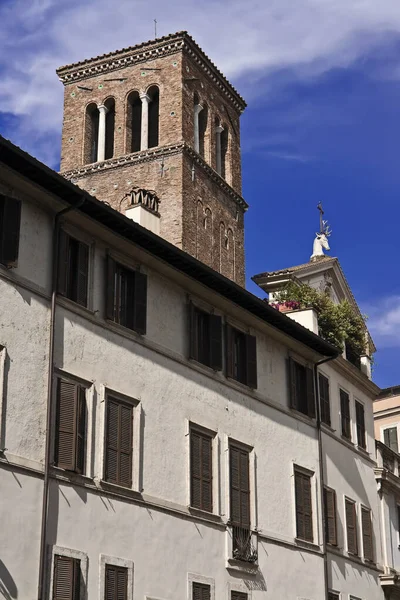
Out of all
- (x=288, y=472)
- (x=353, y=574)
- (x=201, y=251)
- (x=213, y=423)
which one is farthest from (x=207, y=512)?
(x=201, y=251)

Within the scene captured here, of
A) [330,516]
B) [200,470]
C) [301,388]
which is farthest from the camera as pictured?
[330,516]

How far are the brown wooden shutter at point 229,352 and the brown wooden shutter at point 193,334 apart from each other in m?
1.32

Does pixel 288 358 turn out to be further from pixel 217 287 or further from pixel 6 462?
pixel 6 462

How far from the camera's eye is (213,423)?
23859 mm

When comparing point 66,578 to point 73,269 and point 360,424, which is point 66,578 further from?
point 360,424

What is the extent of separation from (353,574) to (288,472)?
4.95m

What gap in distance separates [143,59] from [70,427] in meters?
41.2

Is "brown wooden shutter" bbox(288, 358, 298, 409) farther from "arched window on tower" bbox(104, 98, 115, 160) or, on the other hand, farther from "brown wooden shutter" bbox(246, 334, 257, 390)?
"arched window on tower" bbox(104, 98, 115, 160)

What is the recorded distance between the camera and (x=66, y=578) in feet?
60.5

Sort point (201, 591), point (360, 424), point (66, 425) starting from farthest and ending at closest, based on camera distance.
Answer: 1. point (360, 424)
2. point (201, 591)
3. point (66, 425)

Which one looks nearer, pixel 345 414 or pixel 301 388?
pixel 301 388

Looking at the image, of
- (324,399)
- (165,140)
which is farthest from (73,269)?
(165,140)

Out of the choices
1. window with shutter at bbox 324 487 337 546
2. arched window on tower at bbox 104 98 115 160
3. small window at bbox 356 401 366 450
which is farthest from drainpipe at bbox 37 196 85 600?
arched window on tower at bbox 104 98 115 160

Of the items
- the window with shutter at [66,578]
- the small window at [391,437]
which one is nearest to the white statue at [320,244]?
the small window at [391,437]
